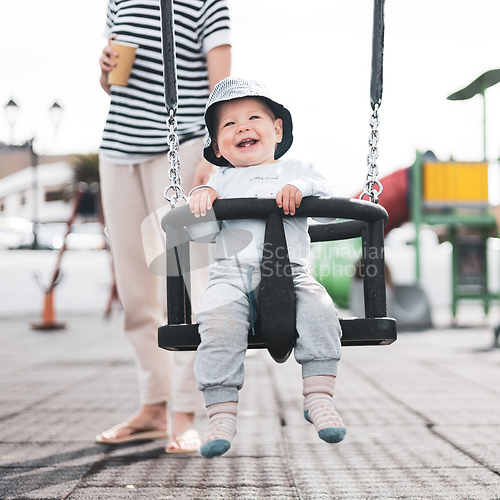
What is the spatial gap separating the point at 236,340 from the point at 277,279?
0.16 m

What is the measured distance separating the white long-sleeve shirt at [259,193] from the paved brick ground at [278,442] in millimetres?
712

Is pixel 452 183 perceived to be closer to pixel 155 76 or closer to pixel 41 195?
pixel 155 76

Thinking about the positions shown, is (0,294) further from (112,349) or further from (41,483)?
(41,483)

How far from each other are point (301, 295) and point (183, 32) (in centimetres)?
110

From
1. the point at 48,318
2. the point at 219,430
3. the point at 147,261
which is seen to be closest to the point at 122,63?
the point at 147,261

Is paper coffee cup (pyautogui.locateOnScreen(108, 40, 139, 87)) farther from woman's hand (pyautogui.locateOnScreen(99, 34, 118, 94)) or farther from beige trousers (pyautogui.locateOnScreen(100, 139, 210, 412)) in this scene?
beige trousers (pyautogui.locateOnScreen(100, 139, 210, 412))

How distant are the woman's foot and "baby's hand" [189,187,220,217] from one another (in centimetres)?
127

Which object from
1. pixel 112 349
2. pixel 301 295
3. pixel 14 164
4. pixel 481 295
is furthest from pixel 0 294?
pixel 14 164

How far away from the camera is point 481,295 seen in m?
9.42

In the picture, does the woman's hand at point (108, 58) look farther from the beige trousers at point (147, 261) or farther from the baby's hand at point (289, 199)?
the baby's hand at point (289, 199)

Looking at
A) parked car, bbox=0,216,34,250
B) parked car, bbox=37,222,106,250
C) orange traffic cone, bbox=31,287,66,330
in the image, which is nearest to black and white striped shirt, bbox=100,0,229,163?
orange traffic cone, bbox=31,287,66,330

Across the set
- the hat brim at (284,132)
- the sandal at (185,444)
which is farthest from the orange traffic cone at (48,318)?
the hat brim at (284,132)

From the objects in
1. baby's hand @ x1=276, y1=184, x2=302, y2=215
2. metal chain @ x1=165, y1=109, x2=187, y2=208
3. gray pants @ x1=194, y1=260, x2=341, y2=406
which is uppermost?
metal chain @ x1=165, y1=109, x2=187, y2=208

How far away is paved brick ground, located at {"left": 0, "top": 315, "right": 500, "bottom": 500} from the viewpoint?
70.0 inches
